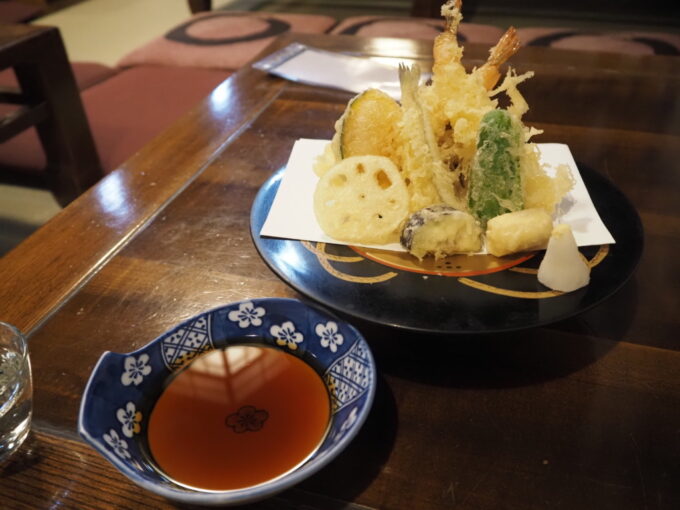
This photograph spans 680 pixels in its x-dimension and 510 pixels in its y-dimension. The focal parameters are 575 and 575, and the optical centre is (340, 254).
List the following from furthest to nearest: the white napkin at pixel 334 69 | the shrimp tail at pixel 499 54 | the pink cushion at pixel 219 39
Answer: the pink cushion at pixel 219 39 < the white napkin at pixel 334 69 < the shrimp tail at pixel 499 54

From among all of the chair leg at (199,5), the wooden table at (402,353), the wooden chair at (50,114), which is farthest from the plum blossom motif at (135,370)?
the chair leg at (199,5)

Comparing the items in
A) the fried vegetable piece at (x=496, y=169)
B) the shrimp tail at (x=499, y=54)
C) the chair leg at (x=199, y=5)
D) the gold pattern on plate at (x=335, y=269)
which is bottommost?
the gold pattern on plate at (x=335, y=269)

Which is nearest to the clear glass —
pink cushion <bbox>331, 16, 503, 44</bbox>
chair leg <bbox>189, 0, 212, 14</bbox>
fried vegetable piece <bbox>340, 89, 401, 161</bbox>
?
fried vegetable piece <bbox>340, 89, 401, 161</bbox>

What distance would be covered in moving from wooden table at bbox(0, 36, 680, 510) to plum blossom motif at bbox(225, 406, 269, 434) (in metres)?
0.09

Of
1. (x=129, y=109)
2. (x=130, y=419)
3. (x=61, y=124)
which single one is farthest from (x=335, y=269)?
(x=129, y=109)

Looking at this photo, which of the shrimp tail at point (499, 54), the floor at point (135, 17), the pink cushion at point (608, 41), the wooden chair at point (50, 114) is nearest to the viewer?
the shrimp tail at point (499, 54)

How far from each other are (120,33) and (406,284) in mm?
5118

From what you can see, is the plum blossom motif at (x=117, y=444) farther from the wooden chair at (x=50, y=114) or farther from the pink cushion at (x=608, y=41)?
the pink cushion at (x=608, y=41)

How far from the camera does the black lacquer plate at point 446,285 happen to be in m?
0.78

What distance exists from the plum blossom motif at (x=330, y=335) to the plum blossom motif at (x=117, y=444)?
0.88 feet

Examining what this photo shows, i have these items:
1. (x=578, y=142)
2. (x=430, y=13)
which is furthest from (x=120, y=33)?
(x=578, y=142)

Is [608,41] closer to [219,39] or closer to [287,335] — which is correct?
[219,39]

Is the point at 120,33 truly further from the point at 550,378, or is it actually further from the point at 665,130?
the point at 550,378

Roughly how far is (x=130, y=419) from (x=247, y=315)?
0.20 meters
